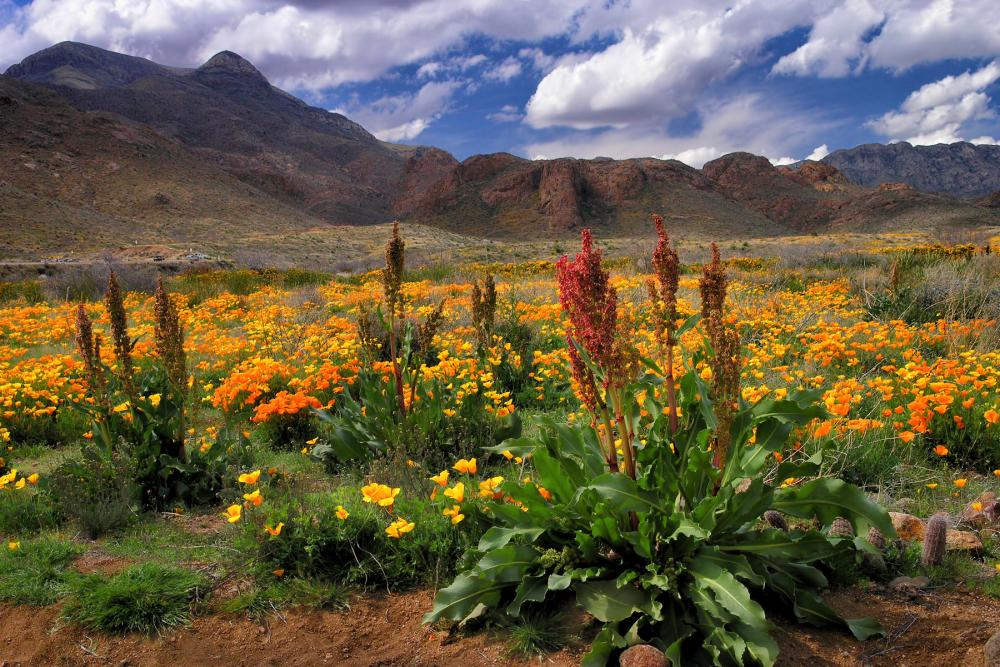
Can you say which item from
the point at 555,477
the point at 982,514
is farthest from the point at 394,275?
the point at 982,514

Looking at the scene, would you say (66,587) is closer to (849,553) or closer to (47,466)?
(47,466)

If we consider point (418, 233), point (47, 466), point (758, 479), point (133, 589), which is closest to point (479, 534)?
point (758, 479)

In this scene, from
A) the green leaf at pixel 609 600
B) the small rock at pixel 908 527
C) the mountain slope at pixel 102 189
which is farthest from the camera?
the mountain slope at pixel 102 189

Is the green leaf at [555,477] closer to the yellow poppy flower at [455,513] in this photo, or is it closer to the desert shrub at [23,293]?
the yellow poppy flower at [455,513]

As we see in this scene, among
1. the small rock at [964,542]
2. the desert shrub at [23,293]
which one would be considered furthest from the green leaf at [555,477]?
the desert shrub at [23,293]

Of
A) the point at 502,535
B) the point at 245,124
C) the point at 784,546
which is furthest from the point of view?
the point at 245,124

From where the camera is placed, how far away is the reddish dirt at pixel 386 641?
7.90ft

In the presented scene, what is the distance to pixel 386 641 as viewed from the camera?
105 inches

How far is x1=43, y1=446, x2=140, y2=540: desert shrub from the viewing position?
12.1ft

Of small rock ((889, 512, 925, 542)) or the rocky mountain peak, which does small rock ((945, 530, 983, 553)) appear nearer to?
small rock ((889, 512, 925, 542))

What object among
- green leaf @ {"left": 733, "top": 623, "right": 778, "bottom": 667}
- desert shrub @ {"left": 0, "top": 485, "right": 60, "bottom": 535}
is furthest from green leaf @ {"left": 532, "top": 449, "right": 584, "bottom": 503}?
desert shrub @ {"left": 0, "top": 485, "right": 60, "bottom": 535}

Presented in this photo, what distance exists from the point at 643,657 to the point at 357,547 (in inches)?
61.6

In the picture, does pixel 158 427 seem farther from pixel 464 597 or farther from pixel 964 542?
pixel 964 542

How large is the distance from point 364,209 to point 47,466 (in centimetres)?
13535
